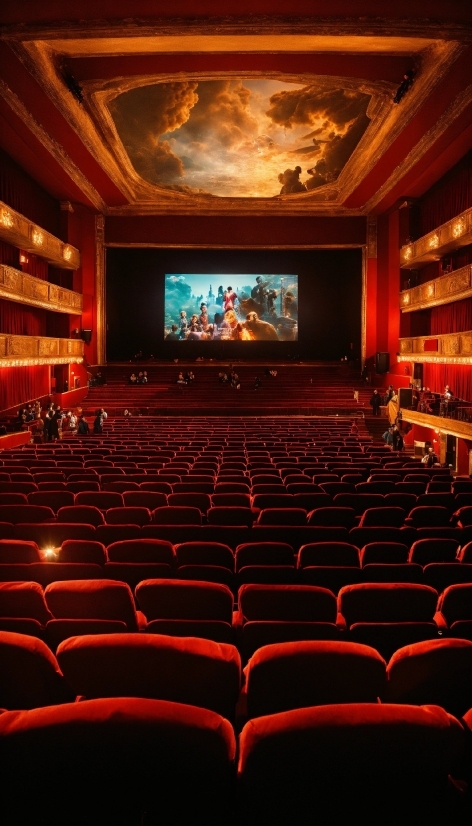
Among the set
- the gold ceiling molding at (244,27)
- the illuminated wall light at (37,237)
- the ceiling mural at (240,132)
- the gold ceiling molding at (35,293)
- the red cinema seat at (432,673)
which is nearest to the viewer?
the red cinema seat at (432,673)

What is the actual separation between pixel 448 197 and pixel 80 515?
18.3m

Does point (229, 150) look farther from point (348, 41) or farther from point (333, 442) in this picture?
point (333, 442)

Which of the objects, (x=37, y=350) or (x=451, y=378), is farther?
(x=37, y=350)

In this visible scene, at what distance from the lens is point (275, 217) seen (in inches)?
988

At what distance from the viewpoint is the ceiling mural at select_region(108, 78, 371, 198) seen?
15.4 metres

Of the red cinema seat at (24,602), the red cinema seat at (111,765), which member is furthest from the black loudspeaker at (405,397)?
the red cinema seat at (111,765)

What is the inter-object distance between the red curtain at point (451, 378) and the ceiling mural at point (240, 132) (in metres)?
8.42

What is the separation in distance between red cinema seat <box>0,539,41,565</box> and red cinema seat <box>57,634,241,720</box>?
2.28 m

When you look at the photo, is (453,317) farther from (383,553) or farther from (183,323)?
(383,553)

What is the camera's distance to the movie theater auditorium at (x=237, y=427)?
143 centimetres

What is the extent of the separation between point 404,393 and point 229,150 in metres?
10.8

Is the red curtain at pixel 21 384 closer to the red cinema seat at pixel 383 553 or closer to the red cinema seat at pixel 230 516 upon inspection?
the red cinema seat at pixel 230 516

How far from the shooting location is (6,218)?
15.9 metres

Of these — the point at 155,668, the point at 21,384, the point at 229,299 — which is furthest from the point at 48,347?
the point at 155,668
